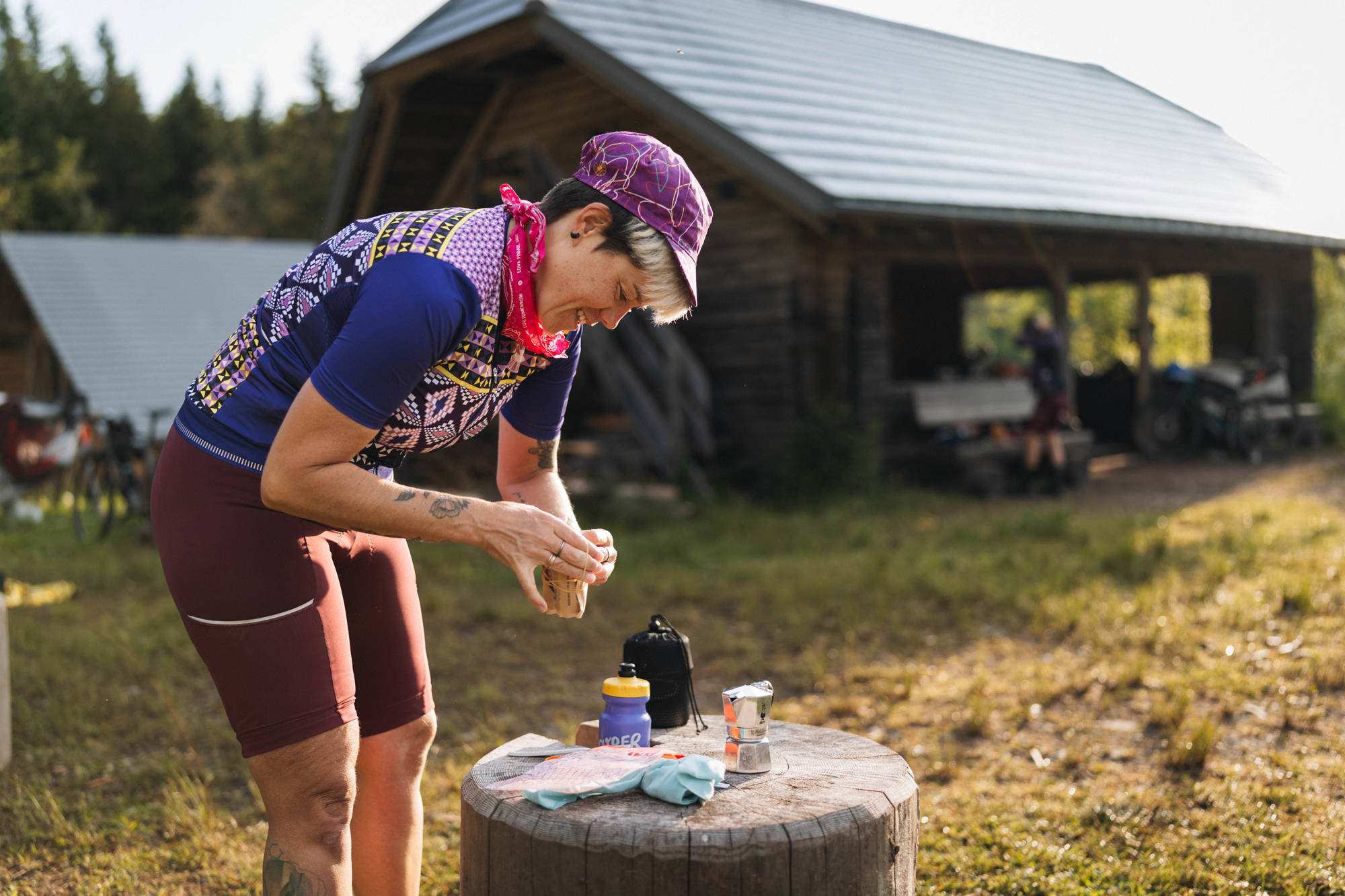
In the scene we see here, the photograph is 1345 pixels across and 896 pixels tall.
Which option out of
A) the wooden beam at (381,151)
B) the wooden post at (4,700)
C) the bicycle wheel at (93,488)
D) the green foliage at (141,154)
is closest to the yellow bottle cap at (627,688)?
the wooden post at (4,700)

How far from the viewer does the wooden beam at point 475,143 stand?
1234cm

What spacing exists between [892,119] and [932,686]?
7.84 meters

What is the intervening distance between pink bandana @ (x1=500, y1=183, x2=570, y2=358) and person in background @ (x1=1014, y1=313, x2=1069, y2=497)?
9277mm

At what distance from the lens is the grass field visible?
338 centimetres

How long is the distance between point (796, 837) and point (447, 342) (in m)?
1.12

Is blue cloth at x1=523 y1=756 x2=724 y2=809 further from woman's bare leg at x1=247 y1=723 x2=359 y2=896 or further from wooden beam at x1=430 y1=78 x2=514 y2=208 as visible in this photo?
wooden beam at x1=430 y1=78 x2=514 y2=208

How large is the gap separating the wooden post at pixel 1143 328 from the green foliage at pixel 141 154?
101ft

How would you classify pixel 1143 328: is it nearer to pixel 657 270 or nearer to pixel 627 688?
pixel 627 688

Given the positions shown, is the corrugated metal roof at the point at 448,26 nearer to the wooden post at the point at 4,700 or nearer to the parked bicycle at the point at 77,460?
the parked bicycle at the point at 77,460

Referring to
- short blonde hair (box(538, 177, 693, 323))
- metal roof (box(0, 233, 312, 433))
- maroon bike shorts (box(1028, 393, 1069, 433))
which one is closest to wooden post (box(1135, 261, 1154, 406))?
maroon bike shorts (box(1028, 393, 1069, 433))

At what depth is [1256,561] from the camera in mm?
6695

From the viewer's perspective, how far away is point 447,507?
1941 mm

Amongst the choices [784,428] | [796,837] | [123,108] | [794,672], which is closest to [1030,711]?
[794,672]

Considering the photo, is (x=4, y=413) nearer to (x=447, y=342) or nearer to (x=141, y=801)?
(x=141, y=801)
